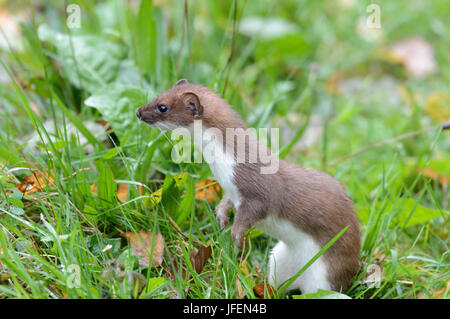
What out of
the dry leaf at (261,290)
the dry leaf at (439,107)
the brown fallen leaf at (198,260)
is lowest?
the dry leaf at (261,290)

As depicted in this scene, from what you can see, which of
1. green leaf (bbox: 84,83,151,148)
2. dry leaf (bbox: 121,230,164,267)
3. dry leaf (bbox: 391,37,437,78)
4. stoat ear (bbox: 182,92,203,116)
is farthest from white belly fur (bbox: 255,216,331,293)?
dry leaf (bbox: 391,37,437,78)

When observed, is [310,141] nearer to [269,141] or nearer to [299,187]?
[269,141]

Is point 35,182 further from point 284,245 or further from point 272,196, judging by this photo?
point 284,245

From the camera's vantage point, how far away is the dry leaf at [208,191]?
3.24 m

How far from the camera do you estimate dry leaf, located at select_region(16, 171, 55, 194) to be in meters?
2.79

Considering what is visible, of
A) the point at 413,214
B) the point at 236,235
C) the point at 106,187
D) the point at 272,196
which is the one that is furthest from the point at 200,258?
the point at 413,214

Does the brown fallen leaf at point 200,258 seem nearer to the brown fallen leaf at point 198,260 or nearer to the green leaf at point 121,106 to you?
the brown fallen leaf at point 198,260

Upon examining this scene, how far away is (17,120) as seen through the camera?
3715mm

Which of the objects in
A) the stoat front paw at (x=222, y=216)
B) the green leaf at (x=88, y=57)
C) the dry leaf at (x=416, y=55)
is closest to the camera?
the stoat front paw at (x=222, y=216)

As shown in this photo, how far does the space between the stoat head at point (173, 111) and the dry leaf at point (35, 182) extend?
602 mm

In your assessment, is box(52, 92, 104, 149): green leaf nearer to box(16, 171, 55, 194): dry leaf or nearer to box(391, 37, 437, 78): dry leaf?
box(16, 171, 55, 194): dry leaf

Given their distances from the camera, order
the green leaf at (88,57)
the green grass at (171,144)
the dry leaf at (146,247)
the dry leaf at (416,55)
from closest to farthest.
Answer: the green grass at (171,144) → the dry leaf at (146,247) → the green leaf at (88,57) → the dry leaf at (416,55)

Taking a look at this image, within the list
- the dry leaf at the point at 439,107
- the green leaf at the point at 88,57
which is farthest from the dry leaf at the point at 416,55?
the green leaf at the point at 88,57
